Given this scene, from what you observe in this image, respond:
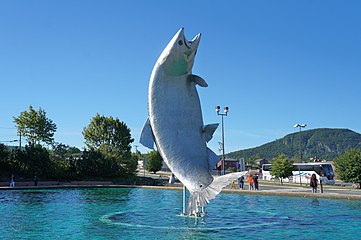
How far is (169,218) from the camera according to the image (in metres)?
13.9

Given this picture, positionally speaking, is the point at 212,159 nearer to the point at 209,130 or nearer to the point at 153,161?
the point at 209,130

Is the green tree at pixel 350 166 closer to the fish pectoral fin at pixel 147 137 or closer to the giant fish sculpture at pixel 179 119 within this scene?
the giant fish sculpture at pixel 179 119

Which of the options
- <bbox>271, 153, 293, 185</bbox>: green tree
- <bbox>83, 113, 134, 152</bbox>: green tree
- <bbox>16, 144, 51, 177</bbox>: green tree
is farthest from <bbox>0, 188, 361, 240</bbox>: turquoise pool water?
<bbox>83, 113, 134, 152</bbox>: green tree

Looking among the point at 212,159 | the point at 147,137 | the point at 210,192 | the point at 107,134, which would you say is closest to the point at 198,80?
the point at 147,137

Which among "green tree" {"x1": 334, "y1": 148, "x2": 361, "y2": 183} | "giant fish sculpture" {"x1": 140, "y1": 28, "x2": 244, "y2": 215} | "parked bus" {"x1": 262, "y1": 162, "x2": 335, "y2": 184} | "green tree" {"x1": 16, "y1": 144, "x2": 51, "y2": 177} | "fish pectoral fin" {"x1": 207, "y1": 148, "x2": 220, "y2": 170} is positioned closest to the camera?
"giant fish sculpture" {"x1": 140, "y1": 28, "x2": 244, "y2": 215}

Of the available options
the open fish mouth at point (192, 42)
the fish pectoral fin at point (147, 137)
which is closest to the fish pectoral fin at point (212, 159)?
the fish pectoral fin at point (147, 137)

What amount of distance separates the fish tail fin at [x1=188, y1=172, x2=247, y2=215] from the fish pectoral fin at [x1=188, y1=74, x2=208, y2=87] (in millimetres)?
2618

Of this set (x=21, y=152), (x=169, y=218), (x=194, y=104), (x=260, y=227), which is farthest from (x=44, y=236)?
(x=21, y=152)

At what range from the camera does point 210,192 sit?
9.12 m

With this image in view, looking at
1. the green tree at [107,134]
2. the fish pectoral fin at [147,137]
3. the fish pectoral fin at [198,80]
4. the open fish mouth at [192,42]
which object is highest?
the green tree at [107,134]

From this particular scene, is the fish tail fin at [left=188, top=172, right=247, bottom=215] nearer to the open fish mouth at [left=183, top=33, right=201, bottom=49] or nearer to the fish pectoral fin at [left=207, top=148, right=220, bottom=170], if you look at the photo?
the fish pectoral fin at [left=207, top=148, right=220, bottom=170]

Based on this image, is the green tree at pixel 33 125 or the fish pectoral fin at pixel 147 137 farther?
the green tree at pixel 33 125

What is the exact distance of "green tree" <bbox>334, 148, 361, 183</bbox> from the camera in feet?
110

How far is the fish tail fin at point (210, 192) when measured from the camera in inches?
354
